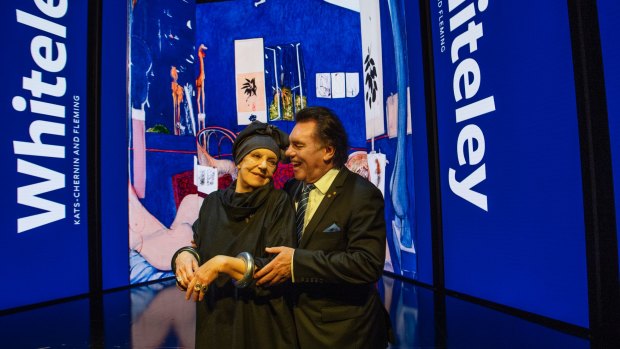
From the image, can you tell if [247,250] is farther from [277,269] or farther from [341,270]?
[341,270]

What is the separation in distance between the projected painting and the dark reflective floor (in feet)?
3.64

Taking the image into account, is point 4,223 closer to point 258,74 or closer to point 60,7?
point 60,7

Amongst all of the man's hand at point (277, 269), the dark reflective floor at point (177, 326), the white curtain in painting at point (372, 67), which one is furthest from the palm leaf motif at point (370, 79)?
the man's hand at point (277, 269)

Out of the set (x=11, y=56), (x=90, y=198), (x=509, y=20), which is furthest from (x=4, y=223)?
(x=509, y=20)

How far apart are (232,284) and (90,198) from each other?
3953 mm

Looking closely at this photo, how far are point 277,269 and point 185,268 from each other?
0.84 ft

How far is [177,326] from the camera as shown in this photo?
3.17m

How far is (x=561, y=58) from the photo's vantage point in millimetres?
2598

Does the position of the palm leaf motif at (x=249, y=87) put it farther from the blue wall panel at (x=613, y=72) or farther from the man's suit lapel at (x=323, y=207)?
the man's suit lapel at (x=323, y=207)

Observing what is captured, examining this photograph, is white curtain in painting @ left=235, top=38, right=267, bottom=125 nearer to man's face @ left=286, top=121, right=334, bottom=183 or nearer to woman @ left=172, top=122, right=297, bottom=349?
man's face @ left=286, top=121, right=334, bottom=183

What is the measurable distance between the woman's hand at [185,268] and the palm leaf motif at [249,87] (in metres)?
5.59

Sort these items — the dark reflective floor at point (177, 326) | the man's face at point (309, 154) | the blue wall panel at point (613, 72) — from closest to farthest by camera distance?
the man's face at point (309, 154) → the blue wall panel at point (613, 72) → the dark reflective floor at point (177, 326)

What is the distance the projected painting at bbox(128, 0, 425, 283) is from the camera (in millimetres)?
5031

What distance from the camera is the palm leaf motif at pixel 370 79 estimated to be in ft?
18.5
